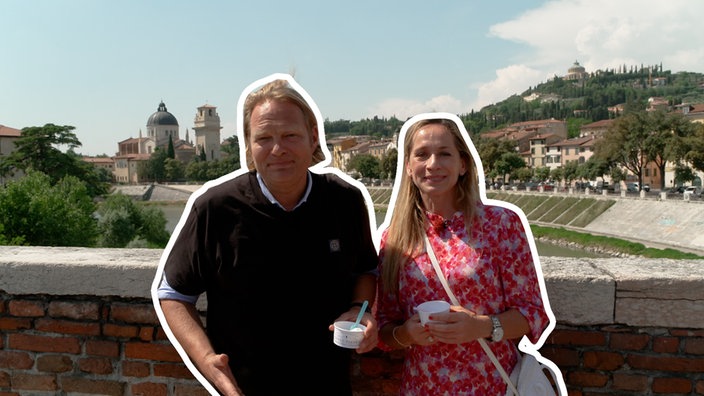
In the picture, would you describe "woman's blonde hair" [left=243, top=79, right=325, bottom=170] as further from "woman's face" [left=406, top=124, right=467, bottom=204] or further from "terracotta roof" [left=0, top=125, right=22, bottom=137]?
"terracotta roof" [left=0, top=125, right=22, bottom=137]

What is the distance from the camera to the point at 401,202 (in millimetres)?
2100

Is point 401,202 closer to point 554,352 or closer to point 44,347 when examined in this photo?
point 554,352

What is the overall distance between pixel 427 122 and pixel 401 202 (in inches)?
11.7

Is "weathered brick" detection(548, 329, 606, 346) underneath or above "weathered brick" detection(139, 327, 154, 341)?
above

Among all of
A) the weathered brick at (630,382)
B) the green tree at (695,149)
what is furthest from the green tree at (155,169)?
the weathered brick at (630,382)

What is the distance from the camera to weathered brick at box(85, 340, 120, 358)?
2820mm

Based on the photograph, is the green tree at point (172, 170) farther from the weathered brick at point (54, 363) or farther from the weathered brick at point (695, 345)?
the weathered brick at point (695, 345)

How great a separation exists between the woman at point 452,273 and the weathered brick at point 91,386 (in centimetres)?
152

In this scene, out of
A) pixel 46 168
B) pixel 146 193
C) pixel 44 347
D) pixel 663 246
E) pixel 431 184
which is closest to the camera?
pixel 431 184

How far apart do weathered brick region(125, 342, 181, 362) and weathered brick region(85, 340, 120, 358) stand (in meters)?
0.06

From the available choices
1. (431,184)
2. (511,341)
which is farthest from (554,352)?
(431,184)

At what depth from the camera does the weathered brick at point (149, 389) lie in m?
2.82

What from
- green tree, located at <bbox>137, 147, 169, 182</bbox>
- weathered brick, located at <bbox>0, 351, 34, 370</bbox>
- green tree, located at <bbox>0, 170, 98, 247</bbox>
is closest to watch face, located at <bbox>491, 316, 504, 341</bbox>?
weathered brick, located at <bbox>0, 351, 34, 370</bbox>

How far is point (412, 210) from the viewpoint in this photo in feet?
6.83
